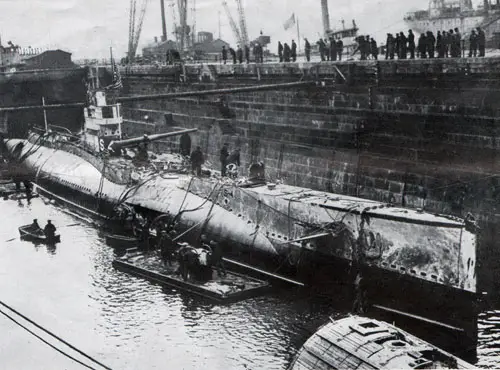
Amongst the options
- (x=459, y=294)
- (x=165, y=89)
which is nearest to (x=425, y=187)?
(x=459, y=294)

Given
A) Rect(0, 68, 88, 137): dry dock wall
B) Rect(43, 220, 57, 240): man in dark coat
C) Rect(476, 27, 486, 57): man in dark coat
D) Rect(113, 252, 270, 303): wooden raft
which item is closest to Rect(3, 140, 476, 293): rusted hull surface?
Rect(113, 252, 270, 303): wooden raft

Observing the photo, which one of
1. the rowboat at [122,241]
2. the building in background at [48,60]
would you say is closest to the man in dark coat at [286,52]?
the rowboat at [122,241]

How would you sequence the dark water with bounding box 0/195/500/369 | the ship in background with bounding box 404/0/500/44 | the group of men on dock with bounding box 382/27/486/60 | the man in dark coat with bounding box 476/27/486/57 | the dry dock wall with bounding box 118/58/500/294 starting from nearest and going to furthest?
the dark water with bounding box 0/195/500/369 < the dry dock wall with bounding box 118/58/500/294 < the man in dark coat with bounding box 476/27/486/57 < the group of men on dock with bounding box 382/27/486/60 < the ship in background with bounding box 404/0/500/44

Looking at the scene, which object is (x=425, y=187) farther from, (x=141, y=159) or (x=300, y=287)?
(x=141, y=159)

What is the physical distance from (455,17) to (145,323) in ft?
109

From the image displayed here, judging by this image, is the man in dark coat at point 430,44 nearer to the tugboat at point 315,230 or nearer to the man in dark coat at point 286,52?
the tugboat at point 315,230

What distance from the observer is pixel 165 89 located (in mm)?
36156

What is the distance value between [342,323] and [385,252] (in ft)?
17.4

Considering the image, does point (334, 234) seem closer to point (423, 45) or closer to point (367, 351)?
point (367, 351)

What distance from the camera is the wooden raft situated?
15.6m

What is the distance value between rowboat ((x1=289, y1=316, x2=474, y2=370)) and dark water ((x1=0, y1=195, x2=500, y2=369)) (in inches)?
107

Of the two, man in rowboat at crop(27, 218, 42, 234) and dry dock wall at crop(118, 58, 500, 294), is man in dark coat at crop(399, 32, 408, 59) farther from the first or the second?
man in rowboat at crop(27, 218, 42, 234)

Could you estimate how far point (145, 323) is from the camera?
14.7 m

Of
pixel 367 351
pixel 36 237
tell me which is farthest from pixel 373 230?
pixel 36 237
